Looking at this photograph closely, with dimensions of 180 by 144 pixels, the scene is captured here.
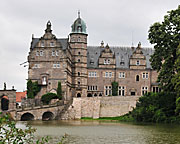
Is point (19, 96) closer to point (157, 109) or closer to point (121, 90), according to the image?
point (121, 90)

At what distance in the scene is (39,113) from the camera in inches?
1816

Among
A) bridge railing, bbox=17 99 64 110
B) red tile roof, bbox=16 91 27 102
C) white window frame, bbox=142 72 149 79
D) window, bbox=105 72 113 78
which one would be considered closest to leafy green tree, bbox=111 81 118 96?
window, bbox=105 72 113 78

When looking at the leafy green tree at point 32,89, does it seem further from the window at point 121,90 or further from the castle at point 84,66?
the window at point 121,90

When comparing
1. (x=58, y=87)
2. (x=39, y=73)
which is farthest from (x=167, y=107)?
(x=39, y=73)

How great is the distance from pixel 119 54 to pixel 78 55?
7183 mm

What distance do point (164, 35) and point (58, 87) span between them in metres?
18.9

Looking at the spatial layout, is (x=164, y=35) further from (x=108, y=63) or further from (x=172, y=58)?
(x=108, y=63)

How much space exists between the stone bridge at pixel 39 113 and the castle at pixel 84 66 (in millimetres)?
4085

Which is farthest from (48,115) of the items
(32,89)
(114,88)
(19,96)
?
(19,96)

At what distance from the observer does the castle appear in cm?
5206

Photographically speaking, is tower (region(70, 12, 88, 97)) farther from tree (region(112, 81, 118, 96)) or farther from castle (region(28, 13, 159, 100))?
tree (region(112, 81, 118, 96))

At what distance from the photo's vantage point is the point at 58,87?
50812 millimetres

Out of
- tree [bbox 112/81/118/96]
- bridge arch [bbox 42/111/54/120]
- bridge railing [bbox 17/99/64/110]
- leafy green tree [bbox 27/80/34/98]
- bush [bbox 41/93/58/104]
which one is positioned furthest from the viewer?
tree [bbox 112/81/118/96]

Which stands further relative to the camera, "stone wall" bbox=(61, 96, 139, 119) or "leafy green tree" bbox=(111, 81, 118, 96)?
"leafy green tree" bbox=(111, 81, 118, 96)
